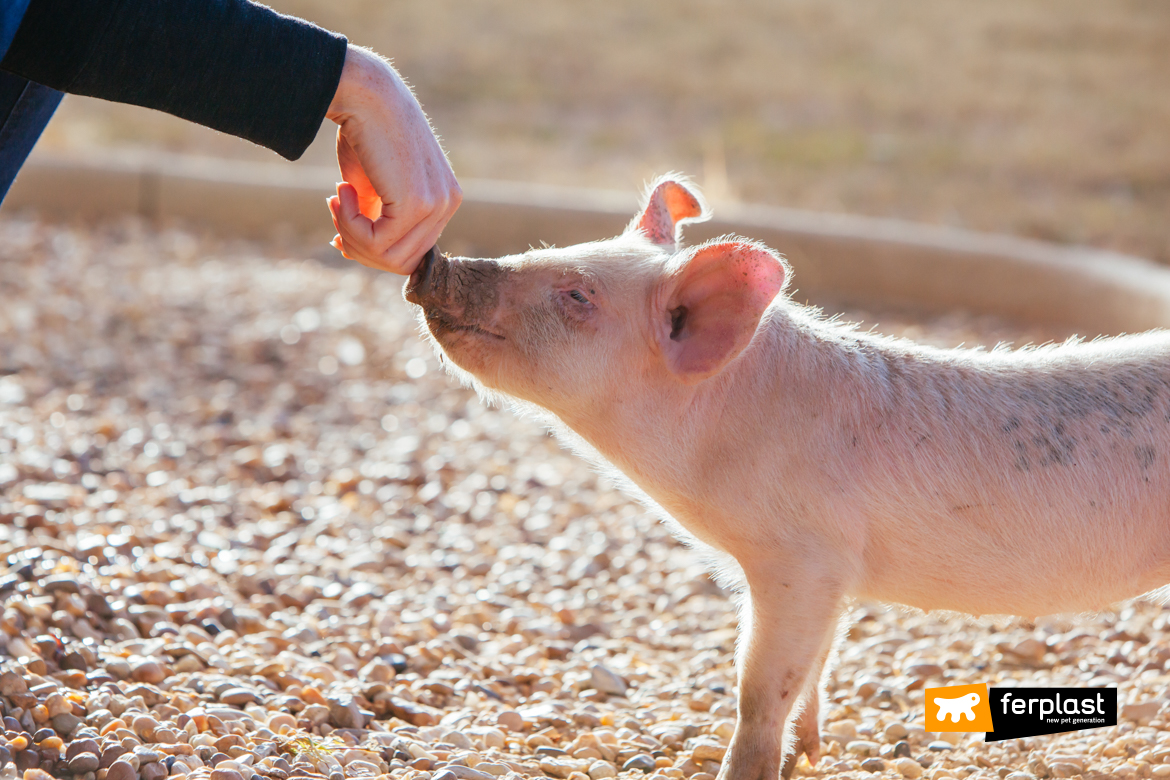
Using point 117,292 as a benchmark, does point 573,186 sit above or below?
above

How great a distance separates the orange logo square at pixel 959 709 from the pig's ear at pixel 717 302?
1.11m

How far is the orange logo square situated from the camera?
2.85m

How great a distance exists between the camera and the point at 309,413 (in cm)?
496

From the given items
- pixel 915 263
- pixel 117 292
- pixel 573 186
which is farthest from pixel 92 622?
pixel 573 186

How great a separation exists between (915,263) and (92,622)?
16.0 ft

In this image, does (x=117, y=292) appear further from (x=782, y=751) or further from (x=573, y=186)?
(x=782, y=751)

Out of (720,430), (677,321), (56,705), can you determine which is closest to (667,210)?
(677,321)

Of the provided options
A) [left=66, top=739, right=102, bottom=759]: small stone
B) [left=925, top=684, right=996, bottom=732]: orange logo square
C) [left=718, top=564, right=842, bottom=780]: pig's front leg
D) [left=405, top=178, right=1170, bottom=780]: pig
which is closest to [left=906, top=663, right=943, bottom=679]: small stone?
[left=925, top=684, right=996, bottom=732]: orange logo square

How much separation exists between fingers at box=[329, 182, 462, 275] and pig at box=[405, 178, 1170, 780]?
0.28 feet

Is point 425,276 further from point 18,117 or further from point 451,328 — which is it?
point 18,117

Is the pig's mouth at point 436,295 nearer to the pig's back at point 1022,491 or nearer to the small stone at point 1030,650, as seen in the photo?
the pig's back at point 1022,491

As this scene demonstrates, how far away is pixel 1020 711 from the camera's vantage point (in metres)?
2.85

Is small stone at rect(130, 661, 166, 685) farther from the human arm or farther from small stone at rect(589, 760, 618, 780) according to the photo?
the human arm

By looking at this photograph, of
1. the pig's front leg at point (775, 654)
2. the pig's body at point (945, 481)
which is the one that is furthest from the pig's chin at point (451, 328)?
the pig's front leg at point (775, 654)
